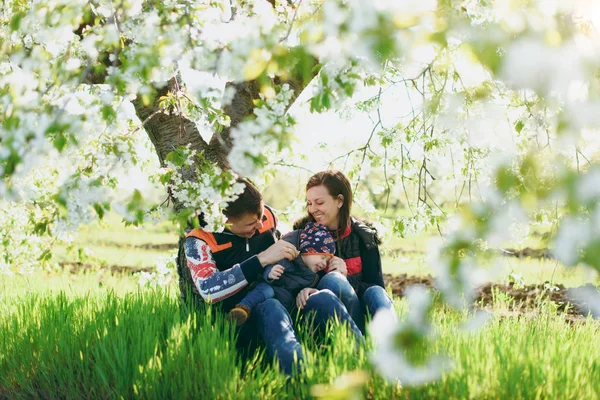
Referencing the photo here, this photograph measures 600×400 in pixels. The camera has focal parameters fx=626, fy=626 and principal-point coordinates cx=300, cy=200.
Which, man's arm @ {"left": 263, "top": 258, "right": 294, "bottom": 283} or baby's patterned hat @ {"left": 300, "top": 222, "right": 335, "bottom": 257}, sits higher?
baby's patterned hat @ {"left": 300, "top": 222, "right": 335, "bottom": 257}

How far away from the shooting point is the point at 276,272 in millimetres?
3773

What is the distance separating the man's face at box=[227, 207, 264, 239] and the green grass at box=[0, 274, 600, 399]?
0.55 metres

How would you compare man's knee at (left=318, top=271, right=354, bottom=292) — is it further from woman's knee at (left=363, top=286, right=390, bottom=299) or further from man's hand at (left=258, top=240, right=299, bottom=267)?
man's hand at (left=258, top=240, right=299, bottom=267)

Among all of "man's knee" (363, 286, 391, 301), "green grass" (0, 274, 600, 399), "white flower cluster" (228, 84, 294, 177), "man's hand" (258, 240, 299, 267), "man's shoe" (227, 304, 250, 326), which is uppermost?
"white flower cluster" (228, 84, 294, 177)

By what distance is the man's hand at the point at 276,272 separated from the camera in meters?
3.75

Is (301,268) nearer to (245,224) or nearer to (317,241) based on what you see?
(317,241)

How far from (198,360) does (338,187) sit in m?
1.52

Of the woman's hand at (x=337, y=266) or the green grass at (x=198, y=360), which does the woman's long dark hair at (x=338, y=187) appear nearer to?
the woman's hand at (x=337, y=266)

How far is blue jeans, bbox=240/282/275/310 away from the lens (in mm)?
3760

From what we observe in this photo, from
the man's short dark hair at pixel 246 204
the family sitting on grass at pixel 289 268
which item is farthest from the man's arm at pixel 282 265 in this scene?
the man's short dark hair at pixel 246 204

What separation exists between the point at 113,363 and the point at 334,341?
4.04ft

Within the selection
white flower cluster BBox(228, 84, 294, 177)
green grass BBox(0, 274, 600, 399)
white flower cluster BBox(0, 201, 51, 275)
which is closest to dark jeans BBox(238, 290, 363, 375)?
green grass BBox(0, 274, 600, 399)

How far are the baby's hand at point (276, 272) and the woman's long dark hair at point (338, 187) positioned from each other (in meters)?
0.62

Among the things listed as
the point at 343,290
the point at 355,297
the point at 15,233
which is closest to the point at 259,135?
the point at 343,290
